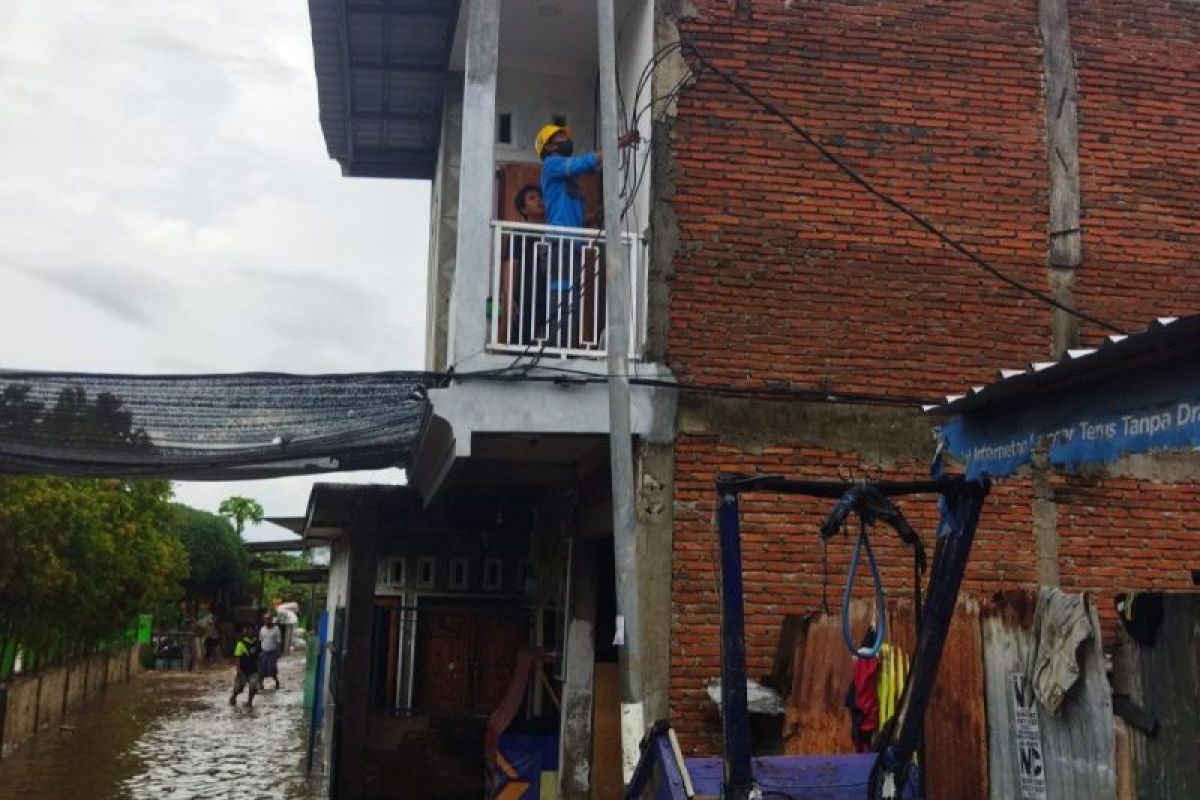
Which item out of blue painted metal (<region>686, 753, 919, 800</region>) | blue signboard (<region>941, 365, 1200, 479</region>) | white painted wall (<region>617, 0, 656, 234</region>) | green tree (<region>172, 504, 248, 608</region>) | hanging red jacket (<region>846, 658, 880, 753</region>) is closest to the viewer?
blue signboard (<region>941, 365, 1200, 479</region>)

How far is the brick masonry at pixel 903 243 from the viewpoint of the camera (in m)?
8.30

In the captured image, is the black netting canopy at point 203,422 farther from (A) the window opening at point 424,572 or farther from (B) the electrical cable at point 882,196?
(A) the window opening at point 424,572

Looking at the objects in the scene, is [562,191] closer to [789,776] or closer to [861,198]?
[861,198]

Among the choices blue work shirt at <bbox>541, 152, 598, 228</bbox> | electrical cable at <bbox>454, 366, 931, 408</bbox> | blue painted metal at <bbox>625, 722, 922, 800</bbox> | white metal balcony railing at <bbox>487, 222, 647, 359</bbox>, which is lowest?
blue painted metal at <bbox>625, 722, 922, 800</bbox>

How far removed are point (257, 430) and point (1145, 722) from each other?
5.89 metres

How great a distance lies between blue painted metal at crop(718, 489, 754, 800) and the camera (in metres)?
4.30

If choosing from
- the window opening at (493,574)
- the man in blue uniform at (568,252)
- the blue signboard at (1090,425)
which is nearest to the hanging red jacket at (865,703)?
the blue signboard at (1090,425)

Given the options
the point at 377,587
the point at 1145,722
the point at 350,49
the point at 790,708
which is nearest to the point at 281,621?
the point at 377,587

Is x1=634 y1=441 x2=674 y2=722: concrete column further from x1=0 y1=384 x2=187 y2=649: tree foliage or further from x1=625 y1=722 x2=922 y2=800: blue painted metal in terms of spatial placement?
x1=0 y1=384 x2=187 y2=649: tree foliage

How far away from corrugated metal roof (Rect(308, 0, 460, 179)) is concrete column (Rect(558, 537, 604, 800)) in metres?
4.67

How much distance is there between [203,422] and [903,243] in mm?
5114

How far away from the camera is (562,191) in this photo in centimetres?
888

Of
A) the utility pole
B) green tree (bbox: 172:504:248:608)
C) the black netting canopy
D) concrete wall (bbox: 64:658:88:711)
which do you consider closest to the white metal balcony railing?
the black netting canopy

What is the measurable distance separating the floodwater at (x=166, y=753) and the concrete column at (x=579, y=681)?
4587mm
